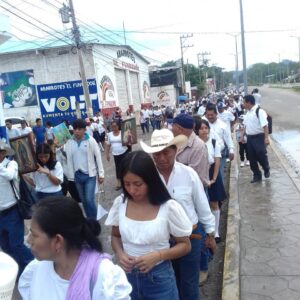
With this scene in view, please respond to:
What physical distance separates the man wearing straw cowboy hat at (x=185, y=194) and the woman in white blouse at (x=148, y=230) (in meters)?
0.53

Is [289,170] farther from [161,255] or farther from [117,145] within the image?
[161,255]

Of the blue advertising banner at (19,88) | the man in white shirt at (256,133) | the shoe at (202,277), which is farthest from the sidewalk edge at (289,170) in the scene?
the blue advertising banner at (19,88)

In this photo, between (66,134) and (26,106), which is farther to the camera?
(26,106)

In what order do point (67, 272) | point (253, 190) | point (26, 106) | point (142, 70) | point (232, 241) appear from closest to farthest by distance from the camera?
point (67, 272), point (232, 241), point (253, 190), point (26, 106), point (142, 70)

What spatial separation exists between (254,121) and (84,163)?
352 centimetres

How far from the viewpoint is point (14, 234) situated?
4.37 meters

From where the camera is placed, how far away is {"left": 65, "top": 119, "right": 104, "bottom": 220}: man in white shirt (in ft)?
19.1

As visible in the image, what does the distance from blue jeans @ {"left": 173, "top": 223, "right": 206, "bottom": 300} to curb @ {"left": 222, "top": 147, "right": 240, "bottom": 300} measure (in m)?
0.82

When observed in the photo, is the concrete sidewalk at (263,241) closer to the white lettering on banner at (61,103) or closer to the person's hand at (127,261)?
the person's hand at (127,261)

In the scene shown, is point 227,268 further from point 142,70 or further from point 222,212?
point 142,70

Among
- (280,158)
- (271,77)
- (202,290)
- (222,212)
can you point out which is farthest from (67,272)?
(271,77)

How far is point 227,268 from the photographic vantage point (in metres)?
4.37

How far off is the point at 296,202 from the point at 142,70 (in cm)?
3413

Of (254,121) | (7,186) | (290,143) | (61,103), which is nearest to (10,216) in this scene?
(7,186)
